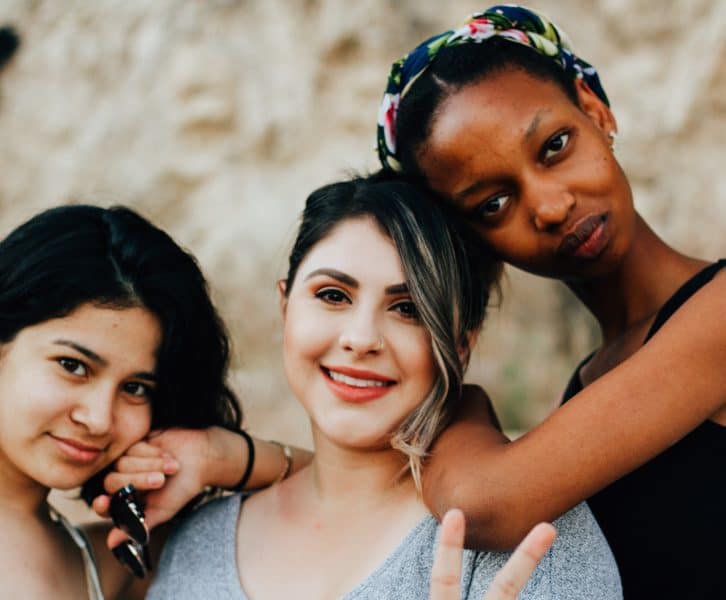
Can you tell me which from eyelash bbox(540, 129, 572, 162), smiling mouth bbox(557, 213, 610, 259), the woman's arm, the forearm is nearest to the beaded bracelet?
the forearm

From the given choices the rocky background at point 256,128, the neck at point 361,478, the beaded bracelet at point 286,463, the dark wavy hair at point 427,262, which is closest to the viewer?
the dark wavy hair at point 427,262

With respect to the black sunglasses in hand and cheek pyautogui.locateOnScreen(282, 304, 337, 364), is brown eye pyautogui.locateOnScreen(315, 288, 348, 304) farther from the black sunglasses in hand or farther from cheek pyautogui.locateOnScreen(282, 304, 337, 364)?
the black sunglasses in hand

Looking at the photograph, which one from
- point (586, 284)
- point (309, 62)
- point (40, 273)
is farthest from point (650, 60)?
point (40, 273)

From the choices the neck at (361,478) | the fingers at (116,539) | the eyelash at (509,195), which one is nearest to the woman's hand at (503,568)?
the neck at (361,478)

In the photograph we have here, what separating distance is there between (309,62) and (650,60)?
198cm

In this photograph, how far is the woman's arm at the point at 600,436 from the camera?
171 centimetres

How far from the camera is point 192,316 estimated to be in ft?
7.80

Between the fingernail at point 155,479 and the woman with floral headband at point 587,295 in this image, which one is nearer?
the woman with floral headband at point 587,295

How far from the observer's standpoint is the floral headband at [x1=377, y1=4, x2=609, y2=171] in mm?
2170

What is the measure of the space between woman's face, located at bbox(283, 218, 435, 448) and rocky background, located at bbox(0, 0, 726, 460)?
3.35 metres

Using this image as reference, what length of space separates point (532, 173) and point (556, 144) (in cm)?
10

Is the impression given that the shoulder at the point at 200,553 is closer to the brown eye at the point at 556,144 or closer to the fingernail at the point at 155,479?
the fingernail at the point at 155,479

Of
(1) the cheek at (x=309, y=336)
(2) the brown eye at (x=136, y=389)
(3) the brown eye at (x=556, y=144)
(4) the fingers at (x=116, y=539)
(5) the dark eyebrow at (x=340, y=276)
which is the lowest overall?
(4) the fingers at (x=116, y=539)

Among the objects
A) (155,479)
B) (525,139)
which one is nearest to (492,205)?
(525,139)
